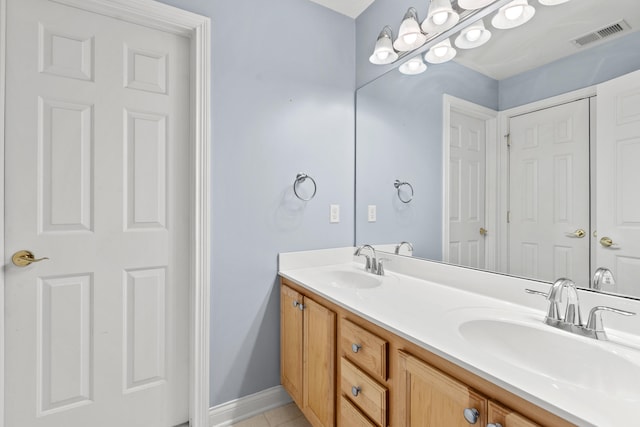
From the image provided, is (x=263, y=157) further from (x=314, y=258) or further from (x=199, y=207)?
(x=314, y=258)

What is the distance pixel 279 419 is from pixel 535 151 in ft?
5.96

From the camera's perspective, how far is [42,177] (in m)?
1.33

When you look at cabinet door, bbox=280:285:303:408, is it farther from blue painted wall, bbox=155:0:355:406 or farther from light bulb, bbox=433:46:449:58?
light bulb, bbox=433:46:449:58

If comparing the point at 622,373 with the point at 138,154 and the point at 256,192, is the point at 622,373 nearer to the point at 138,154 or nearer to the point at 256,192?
the point at 256,192

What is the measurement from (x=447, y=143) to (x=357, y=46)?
1.04 meters

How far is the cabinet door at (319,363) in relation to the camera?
4.21ft

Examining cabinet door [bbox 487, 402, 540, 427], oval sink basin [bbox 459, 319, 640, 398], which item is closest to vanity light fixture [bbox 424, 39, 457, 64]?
oval sink basin [bbox 459, 319, 640, 398]

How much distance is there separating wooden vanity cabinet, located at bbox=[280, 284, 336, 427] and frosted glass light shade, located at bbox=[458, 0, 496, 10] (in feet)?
4.67

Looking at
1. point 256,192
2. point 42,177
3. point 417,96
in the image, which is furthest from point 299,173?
point 42,177

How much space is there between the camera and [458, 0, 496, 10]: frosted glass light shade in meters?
1.24

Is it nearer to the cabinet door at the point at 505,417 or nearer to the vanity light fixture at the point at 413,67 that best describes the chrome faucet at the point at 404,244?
the vanity light fixture at the point at 413,67

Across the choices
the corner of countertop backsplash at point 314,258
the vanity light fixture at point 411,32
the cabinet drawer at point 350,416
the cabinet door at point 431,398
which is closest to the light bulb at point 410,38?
the vanity light fixture at point 411,32

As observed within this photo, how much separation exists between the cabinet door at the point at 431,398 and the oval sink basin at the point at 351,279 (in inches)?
29.9

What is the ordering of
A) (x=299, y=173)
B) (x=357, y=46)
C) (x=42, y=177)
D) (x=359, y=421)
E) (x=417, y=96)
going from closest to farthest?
(x=359, y=421) → (x=42, y=177) → (x=417, y=96) → (x=299, y=173) → (x=357, y=46)
